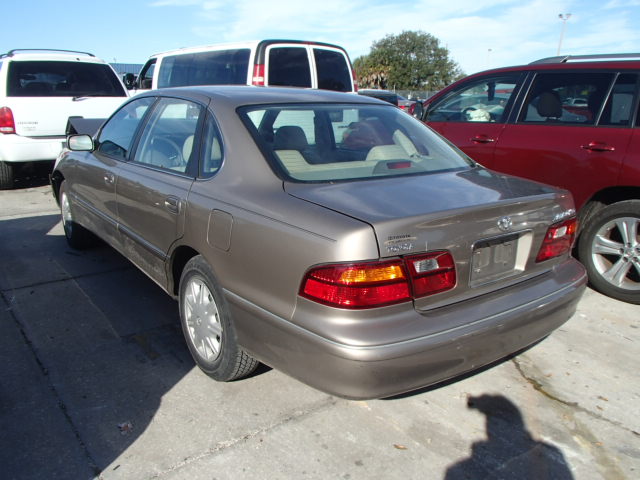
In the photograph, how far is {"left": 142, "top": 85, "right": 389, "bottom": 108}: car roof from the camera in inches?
122

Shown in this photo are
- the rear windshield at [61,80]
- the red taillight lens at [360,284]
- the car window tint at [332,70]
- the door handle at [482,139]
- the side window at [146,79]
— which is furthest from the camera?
the side window at [146,79]

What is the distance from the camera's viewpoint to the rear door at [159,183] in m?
3.08

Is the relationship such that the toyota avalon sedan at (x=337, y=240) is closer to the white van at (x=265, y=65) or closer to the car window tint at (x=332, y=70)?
the white van at (x=265, y=65)

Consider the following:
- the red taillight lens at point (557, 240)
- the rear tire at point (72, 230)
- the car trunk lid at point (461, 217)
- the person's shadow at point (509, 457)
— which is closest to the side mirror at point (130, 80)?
the rear tire at point (72, 230)

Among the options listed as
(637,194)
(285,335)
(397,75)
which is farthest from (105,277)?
(397,75)

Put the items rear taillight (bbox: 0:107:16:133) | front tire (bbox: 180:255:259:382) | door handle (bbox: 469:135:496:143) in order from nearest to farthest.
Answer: front tire (bbox: 180:255:259:382) < door handle (bbox: 469:135:496:143) < rear taillight (bbox: 0:107:16:133)

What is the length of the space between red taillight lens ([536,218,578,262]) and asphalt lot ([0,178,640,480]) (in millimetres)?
786

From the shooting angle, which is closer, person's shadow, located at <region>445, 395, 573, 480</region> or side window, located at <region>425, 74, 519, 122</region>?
person's shadow, located at <region>445, 395, 573, 480</region>

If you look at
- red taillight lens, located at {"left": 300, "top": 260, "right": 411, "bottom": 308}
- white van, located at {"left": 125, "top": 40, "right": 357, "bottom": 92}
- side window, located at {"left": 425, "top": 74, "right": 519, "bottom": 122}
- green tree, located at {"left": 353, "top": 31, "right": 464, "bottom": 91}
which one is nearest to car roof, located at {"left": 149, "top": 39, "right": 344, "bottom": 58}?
white van, located at {"left": 125, "top": 40, "right": 357, "bottom": 92}

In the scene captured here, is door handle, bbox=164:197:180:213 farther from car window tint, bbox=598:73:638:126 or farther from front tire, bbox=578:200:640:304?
car window tint, bbox=598:73:638:126

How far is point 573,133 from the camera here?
14.4ft

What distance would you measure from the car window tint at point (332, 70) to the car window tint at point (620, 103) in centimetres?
489

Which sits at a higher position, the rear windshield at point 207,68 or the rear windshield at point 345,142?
the rear windshield at point 207,68

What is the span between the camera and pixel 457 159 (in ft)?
11.0
